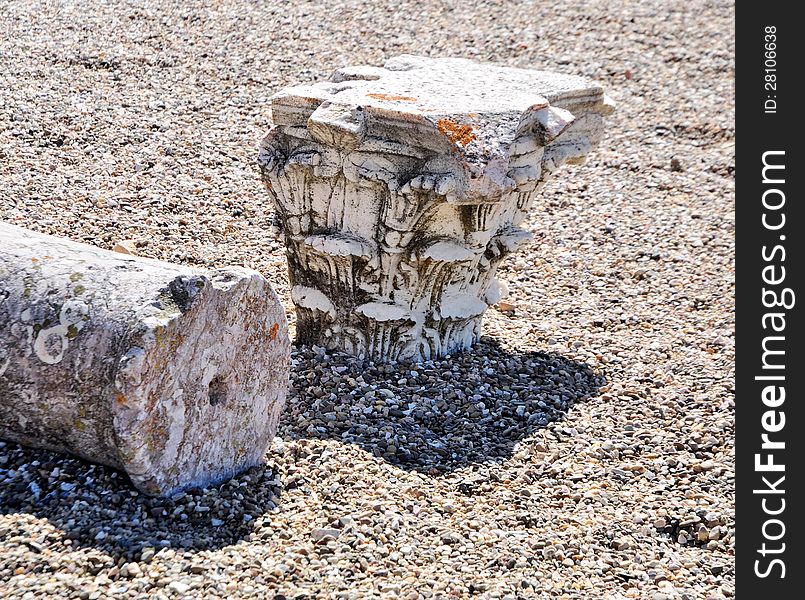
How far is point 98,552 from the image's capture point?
3.54 meters

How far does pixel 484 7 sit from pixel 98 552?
8.63 metres

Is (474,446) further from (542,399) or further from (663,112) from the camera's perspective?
(663,112)

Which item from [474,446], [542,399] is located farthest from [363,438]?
[542,399]

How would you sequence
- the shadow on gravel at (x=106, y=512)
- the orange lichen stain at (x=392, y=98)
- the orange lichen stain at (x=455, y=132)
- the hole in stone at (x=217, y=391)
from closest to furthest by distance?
the shadow on gravel at (x=106, y=512), the hole in stone at (x=217, y=391), the orange lichen stain at (x=455, y=132), the orange lichen stain at (x=392, y=98)

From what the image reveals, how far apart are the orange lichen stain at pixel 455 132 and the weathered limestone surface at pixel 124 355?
127cm

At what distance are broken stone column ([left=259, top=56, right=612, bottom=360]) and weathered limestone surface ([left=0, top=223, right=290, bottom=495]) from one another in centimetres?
118

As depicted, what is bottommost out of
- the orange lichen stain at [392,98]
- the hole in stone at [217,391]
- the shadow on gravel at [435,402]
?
the shadow on gravel at [435,402]

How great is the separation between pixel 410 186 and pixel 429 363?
1169 millimetres

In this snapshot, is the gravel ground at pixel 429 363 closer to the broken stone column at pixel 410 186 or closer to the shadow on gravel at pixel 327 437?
the shadow on gravel at pixel 327 437

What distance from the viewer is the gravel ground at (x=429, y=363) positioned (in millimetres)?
3801

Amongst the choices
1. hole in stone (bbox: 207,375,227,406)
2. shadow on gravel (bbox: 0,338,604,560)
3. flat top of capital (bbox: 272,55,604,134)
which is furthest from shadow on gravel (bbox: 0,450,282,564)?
flat top of capital (bbox: 272,55,604,134)

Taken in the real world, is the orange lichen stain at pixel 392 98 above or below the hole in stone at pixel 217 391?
above

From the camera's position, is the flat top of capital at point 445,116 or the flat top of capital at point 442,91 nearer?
the flat top of capital at point 445,116

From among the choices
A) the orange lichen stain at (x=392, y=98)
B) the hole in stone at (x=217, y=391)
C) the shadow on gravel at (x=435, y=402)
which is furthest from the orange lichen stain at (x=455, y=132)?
the hole in stone at (x=217, y=391)
